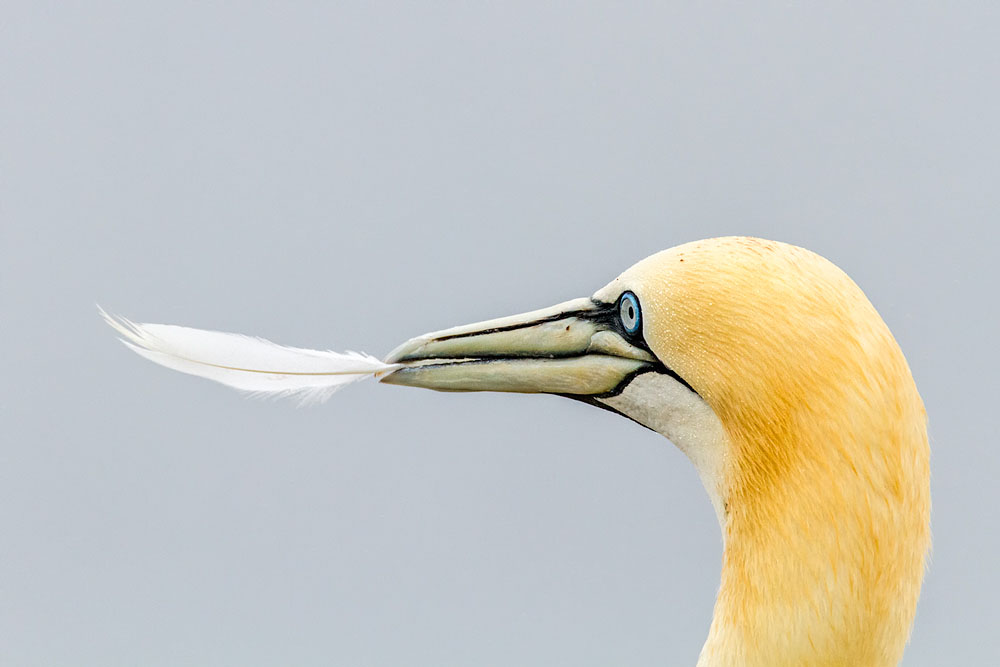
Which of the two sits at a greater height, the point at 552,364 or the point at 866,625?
the point at 552,364

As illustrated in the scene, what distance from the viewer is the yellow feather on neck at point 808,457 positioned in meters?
2.32

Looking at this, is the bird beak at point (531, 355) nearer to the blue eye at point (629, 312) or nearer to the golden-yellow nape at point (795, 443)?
the blue eye at point (629, 312)


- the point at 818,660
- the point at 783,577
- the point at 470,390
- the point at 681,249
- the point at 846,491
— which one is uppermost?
the point at 681,249

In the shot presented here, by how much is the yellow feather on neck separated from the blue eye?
5.4 inches

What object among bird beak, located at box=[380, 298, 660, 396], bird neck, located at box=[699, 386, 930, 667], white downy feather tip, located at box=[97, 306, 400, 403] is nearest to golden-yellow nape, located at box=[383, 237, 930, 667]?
bird neck, located at box=[699, 386, 930, 667]

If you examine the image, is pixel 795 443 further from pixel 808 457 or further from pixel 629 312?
pixel 629 312

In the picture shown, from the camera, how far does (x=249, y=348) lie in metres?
2.89

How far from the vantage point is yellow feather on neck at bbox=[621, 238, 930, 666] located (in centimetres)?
232

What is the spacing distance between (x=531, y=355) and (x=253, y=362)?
0.63 m

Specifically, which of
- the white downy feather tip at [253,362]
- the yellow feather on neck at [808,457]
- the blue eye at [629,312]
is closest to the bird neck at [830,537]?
the yellow feather on neck at [808,457]

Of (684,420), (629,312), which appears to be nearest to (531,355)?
(629,312)

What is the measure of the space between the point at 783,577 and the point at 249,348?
127 centimetres

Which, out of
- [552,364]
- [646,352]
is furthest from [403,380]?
[646,352]

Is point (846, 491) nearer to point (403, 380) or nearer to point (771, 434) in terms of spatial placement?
point (771, 434)
